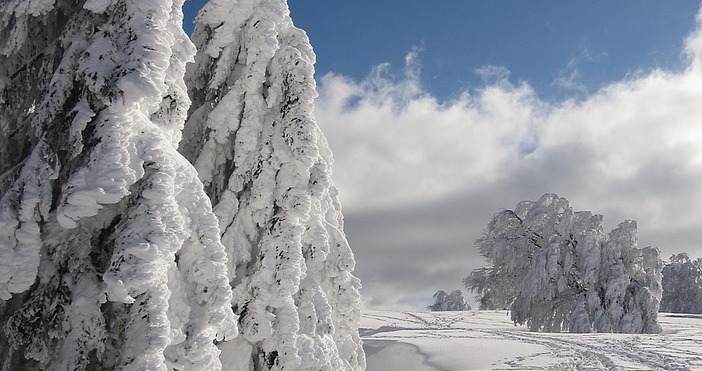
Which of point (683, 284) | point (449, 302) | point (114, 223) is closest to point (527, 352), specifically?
point (114, 223)

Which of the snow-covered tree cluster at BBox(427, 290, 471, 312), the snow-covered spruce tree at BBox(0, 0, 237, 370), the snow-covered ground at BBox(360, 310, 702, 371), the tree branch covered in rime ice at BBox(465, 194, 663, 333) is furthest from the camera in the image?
the snow-covered tree cluster at BBox(427, 290, 471, 312)

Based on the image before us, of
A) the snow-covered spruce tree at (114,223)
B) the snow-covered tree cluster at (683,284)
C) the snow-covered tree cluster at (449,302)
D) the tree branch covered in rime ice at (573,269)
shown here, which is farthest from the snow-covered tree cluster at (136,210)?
the snow-covered tree cluster at (683,284)

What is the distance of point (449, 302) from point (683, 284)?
1518cm

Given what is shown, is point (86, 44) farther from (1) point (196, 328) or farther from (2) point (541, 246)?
(2) point (541, 246)

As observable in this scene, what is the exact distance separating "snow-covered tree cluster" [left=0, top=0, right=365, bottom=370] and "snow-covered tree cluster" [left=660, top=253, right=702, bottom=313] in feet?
134

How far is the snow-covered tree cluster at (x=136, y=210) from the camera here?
3258 mm

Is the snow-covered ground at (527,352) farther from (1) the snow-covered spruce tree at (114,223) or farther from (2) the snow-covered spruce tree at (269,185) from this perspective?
(1) the snow-covered spruce tree at (114,223)

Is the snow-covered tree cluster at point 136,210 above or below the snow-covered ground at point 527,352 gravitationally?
above

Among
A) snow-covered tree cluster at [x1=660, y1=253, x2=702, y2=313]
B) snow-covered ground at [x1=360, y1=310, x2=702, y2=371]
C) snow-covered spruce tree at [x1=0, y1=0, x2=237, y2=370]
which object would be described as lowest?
snow-covered ground at [x1=360, y1=310, x2=702, y2=371]

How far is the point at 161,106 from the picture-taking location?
3.74 m

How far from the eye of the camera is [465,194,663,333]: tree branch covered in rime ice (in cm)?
2295

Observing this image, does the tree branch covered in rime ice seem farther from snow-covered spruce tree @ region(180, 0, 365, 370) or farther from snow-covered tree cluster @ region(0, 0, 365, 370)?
snow-covered tree cluster @ region(0, 0, 365, 370)

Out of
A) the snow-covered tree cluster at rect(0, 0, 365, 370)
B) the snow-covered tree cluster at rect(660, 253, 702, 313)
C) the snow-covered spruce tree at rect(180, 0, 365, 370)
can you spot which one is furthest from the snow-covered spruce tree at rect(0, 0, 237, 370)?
the snow-covered tree cluster at rect(660, 253, 702, 313)

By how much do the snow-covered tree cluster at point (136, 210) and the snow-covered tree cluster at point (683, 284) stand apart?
40.7 m
